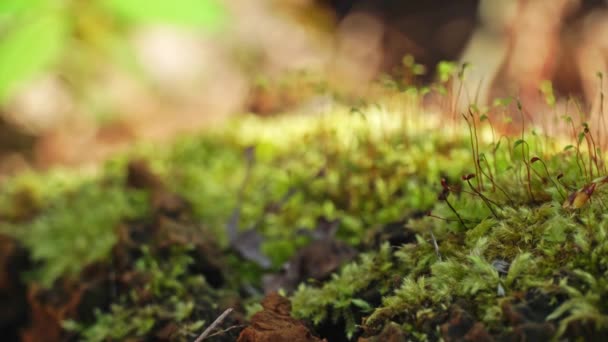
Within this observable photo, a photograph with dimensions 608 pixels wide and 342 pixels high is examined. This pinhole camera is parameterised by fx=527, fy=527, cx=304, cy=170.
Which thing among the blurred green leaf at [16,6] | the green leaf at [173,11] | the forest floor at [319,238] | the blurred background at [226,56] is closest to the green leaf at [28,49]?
the blurred background at [226,56]

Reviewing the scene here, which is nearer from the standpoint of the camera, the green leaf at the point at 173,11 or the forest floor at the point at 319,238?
the forest floor at the point at 319,238

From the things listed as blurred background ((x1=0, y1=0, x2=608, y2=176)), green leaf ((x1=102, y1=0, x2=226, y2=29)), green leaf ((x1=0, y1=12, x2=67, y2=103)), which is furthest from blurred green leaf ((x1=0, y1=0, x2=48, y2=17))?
green leaf ((x1=102, y1=0, x2=226, y2=29))

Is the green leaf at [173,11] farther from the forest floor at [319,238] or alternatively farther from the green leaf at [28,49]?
the forest floor at [319,238]

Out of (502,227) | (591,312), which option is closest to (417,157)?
(502,227)

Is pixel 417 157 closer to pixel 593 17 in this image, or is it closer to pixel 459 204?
pixel 459 204

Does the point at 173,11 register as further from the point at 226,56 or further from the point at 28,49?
the point at 226,56

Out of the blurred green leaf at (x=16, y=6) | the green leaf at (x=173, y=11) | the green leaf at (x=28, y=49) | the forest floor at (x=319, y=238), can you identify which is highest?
the green leaf at (x=173, y=11)

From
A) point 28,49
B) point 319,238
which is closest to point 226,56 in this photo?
point 28,49
